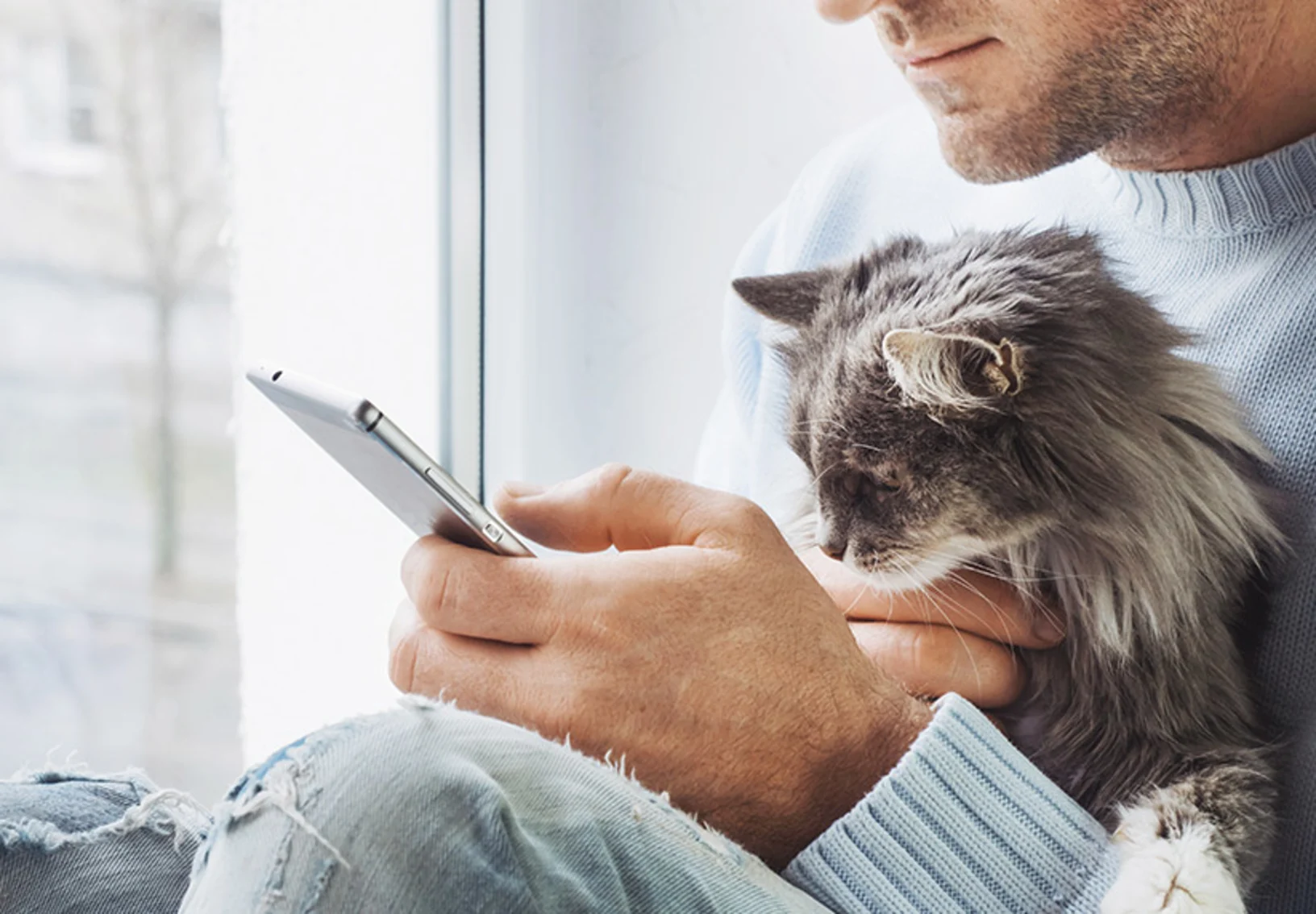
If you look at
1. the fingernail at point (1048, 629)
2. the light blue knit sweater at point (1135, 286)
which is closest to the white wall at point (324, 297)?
the light blue knit sweater at point (1135, 286)

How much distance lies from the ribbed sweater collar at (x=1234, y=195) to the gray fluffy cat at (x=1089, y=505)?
0.18 m

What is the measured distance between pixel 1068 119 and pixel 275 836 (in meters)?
1.09

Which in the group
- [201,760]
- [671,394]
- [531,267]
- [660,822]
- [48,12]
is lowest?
[201,760]

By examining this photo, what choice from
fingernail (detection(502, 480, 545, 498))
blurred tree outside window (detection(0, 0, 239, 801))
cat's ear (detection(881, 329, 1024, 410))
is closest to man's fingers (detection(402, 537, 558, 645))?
fingernail (detection(502, 480, 545, 498))

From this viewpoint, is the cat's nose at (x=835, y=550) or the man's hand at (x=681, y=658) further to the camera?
the cat's nose at (x=835, y=550)

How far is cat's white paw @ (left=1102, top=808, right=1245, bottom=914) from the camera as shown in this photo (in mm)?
980

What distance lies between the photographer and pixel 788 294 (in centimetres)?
138

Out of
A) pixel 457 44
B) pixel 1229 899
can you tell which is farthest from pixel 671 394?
pixel 1229 899

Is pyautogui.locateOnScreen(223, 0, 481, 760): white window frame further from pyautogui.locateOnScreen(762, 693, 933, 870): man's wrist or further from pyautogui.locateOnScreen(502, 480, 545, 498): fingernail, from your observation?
pyautogui.locateOnScreen(762, 693, 933, 870): man's wrist

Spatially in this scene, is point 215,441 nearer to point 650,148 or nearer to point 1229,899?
point 650,148

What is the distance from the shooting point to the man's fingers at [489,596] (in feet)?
3.29

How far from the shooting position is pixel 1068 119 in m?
1.34

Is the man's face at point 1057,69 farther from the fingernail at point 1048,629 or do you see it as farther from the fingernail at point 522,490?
the fingernail at point 522,490

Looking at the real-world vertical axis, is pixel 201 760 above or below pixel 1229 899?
below
